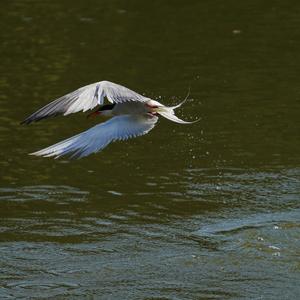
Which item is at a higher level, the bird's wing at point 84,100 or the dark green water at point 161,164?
the bird's wing at point 84,100

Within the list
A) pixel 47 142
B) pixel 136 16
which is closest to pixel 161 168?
pixel 47 142

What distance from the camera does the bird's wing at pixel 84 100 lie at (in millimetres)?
6355

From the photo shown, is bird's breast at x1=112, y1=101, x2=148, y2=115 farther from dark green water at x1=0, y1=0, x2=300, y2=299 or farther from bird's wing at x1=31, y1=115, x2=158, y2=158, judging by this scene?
dark green water at x1=0, y1=0, x2=300, y2=299

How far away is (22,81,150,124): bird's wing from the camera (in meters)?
6.36

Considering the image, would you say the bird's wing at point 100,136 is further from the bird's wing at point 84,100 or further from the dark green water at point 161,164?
the dark green water at point 161,164

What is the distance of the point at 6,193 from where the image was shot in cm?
873

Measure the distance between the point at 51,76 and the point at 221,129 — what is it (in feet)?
9.77

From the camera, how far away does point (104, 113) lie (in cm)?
747

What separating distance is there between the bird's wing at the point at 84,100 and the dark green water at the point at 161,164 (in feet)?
4.01

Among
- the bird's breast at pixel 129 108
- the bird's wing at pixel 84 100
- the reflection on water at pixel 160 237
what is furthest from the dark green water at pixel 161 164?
the bird's wing at pixel 84 100

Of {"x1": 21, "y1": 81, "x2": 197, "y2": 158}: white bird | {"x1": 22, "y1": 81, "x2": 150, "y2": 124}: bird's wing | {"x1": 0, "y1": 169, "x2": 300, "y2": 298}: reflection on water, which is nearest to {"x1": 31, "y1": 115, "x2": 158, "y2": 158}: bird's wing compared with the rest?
{"x1": 21, "y1": 81, "x2": 197, "y2": 158}: white bird

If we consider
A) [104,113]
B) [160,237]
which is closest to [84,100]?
[104,113]

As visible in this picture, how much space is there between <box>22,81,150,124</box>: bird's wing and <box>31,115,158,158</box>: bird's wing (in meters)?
0.31

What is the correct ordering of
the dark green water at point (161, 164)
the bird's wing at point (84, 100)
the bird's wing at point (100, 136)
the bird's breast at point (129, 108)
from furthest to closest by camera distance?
the bird's breast at point (129, 108) < the dark green water at point (161, 164) < the bird's wing at point (100, 136) < the bird's wing at point (84, 100)
